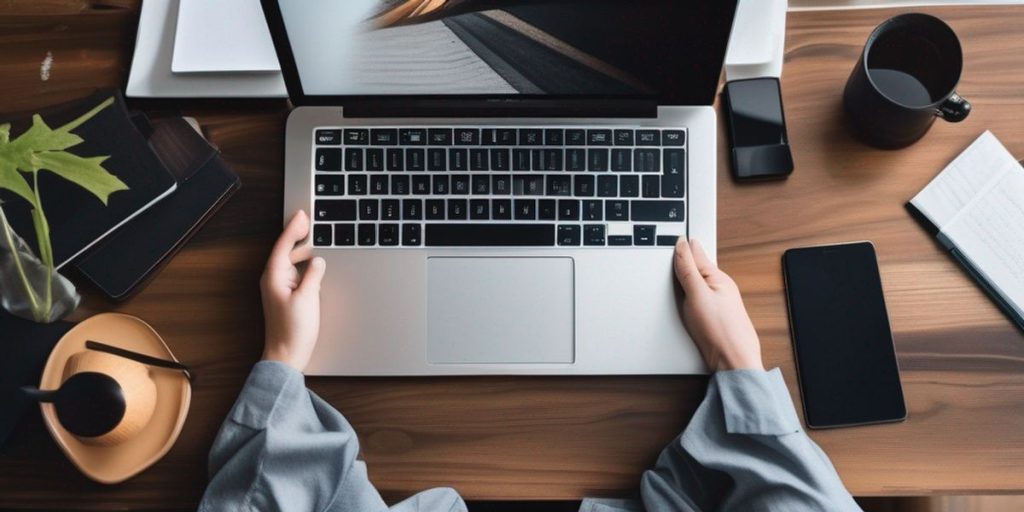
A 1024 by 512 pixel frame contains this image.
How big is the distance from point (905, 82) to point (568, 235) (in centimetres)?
37

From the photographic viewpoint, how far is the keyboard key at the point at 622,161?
2.72ft

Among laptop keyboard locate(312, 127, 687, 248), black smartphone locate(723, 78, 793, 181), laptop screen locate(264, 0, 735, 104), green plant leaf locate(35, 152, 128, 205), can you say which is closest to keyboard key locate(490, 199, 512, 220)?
laptop keyboard locate(312, 127, 687, 248)

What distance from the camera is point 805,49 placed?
885mm

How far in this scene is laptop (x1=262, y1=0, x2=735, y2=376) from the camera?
82cm

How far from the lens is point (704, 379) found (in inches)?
32.7

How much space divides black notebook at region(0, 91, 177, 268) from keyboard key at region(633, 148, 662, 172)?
18.2 inches

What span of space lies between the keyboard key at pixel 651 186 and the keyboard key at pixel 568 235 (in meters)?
0.07

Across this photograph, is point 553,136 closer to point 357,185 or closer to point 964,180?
point 357,185

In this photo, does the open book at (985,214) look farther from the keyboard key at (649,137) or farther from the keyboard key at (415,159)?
the keyboard key at (415,159)

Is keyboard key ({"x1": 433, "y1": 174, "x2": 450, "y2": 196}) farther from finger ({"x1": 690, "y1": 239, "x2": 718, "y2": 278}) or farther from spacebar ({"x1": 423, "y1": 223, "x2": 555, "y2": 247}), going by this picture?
finger ({"x1": 690, "y1": 239, "x2": 718, "y2": 278})

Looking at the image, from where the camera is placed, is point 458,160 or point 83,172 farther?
point 458,160

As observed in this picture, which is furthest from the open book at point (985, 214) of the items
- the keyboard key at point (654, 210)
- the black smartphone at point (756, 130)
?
the keyboard key at point (654, 210)

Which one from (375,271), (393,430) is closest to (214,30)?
(375,271)

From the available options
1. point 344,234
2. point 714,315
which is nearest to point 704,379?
point 714,315
